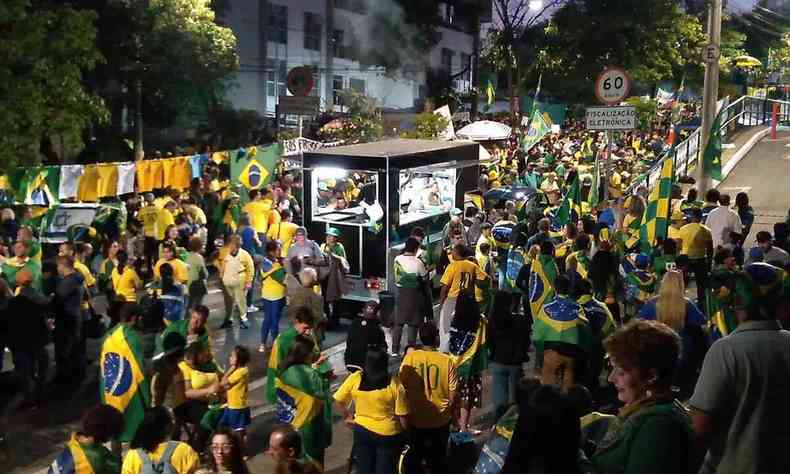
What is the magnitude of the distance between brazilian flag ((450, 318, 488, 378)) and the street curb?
17157mm

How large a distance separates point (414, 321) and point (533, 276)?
1.51 metres

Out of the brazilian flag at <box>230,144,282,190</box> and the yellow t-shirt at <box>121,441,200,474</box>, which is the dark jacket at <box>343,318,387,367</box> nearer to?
the yellow t-shirt at <box>121,441,200,474</box>

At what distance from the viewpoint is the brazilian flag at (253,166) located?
1852 cm

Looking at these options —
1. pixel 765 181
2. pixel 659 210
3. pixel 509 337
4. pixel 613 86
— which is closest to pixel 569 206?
pixel 613 86

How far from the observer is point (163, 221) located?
15.8 meters

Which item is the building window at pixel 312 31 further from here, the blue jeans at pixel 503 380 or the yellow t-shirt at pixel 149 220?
the blue jeans at pixel 503 380

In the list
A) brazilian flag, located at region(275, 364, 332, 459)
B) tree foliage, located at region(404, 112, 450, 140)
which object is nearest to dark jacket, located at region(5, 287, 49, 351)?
brazilian flag, located at region(275, 364, 332, 459)

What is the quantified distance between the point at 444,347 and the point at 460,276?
953 mm

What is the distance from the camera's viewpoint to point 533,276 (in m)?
11.4

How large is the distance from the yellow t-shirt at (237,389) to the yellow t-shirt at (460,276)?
156 inches

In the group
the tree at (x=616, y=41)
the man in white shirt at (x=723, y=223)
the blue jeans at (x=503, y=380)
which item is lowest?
the blue jeans at (x=503, y=380)

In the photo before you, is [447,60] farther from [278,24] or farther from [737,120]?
[737,120]

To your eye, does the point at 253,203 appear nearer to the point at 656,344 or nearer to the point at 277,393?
the point at 277,393

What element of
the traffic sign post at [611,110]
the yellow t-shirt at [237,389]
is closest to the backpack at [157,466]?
the yellow t-shirt at [237,389]
